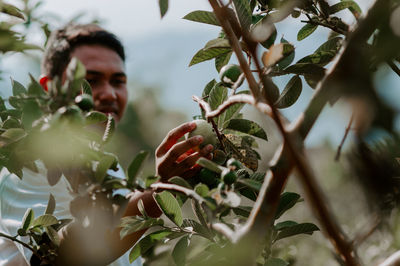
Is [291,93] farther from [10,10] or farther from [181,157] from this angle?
[10,10]

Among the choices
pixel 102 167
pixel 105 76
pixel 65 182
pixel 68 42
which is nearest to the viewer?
pixel 102 167

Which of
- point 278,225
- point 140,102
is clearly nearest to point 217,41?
point 278,225

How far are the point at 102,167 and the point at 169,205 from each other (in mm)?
348

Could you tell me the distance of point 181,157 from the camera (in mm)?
1198

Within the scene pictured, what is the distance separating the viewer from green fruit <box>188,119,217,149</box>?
115cm

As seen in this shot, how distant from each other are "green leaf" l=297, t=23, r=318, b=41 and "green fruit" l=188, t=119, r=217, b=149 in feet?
1.17

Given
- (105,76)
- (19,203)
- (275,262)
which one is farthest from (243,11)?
(105,76)

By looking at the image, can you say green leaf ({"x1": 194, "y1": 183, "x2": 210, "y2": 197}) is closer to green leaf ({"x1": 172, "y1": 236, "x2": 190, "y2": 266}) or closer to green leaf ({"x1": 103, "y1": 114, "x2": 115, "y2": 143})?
green leaf ({"x1": 103, "y1": 114, "x2": 115, "y2": 143})

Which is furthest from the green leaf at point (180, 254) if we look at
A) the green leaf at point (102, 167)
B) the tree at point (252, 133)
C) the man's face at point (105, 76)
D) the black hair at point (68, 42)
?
the black hair at point (68, 42)

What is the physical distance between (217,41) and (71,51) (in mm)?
1835

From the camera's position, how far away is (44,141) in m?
0.61

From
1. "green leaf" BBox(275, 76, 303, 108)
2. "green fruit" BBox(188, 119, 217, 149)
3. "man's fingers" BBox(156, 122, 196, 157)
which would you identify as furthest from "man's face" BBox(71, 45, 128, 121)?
"green leaf" BBox(275, 76, 303, 108)

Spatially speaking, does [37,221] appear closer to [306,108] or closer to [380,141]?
[306,108]

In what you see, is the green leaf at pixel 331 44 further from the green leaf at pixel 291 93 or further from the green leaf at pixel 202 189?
the green leaf at pixel 202 189
